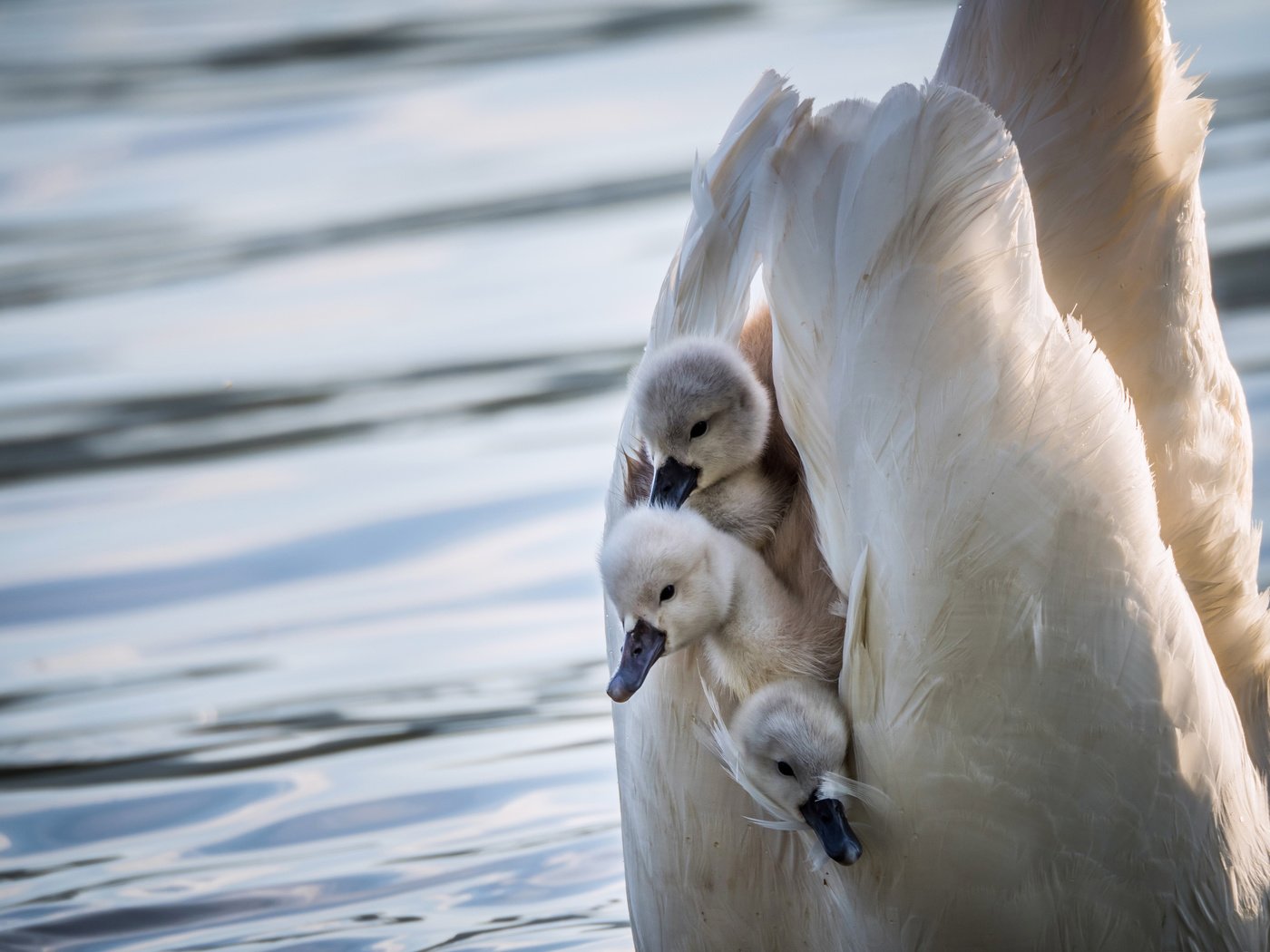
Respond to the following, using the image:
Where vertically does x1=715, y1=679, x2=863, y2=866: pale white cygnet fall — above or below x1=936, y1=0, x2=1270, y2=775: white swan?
below

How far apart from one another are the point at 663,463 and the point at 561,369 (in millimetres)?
3384

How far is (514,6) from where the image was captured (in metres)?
9.69

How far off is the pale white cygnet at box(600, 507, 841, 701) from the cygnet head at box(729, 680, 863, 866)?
6cm

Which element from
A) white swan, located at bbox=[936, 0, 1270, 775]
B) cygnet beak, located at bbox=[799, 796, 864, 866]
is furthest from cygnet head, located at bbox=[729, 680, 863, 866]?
white swan, located at bbox=[936, 0, 1270, 775]

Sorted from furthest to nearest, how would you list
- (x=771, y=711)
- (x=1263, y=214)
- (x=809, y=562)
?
1. (x=1263, y=214)
2. (x=809, y=562)
3. (x=771, y=711)

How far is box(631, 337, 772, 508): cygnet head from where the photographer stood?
9.09 feet

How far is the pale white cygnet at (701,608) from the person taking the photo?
2.67 m

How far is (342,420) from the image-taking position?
608 cm

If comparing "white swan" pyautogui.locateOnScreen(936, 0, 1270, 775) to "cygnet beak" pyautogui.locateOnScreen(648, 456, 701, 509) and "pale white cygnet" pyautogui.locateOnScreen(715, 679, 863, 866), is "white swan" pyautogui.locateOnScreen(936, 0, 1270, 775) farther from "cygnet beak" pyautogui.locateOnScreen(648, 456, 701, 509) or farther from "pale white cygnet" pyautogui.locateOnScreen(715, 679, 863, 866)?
"pale white cygnet" pyautogui.locateOnScreen(715, 679, 863, 866)

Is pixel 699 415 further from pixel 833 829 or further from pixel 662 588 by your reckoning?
pixel 833 829

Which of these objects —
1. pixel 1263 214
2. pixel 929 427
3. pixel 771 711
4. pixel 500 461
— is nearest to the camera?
pixel 929 427

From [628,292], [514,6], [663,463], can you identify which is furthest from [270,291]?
[663,463]

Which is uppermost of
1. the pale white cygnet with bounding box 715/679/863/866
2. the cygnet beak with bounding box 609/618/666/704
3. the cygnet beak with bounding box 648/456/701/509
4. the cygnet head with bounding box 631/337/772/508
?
the cygnet head with bounding box 631/337/772/508

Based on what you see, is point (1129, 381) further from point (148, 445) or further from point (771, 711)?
point (148, 445)
